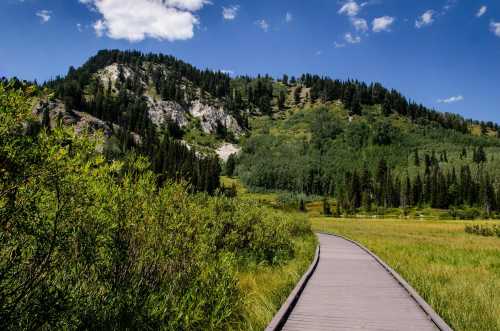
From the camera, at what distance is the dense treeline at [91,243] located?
4543 mm

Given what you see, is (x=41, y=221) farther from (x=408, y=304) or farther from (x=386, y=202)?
(x=386, y=202)

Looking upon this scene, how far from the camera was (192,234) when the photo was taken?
977 centimetres

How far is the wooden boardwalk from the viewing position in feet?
26.2

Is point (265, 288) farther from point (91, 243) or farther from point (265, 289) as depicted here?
point (91, 243)

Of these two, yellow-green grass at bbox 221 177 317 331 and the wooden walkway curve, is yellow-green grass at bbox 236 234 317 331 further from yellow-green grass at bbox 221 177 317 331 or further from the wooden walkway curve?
the wooden walkway curve

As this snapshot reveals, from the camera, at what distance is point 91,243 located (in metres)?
6.16

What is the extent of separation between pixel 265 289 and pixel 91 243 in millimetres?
6593

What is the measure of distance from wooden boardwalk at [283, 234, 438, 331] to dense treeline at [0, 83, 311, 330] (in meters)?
1.70

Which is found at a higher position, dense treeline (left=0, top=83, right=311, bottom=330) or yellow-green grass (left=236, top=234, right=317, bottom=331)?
dense treeline (left=0, top=83, right=311, bottom=330)

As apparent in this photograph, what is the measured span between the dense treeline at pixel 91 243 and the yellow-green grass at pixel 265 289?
370mm

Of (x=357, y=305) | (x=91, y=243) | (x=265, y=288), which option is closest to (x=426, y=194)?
(x=265, y=288)

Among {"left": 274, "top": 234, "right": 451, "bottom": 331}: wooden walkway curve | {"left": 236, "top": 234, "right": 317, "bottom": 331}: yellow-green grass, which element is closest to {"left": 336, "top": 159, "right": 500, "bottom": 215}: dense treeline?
{"left": 236, "top": 234, "right": 317, "bottom": 331}: yellow-green grass

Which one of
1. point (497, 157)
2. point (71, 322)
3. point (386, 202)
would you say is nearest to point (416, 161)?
point (497, 157)

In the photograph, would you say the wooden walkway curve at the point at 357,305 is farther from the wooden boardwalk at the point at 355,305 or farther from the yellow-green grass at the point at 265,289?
the yellow-green grass at the point at 265,289
